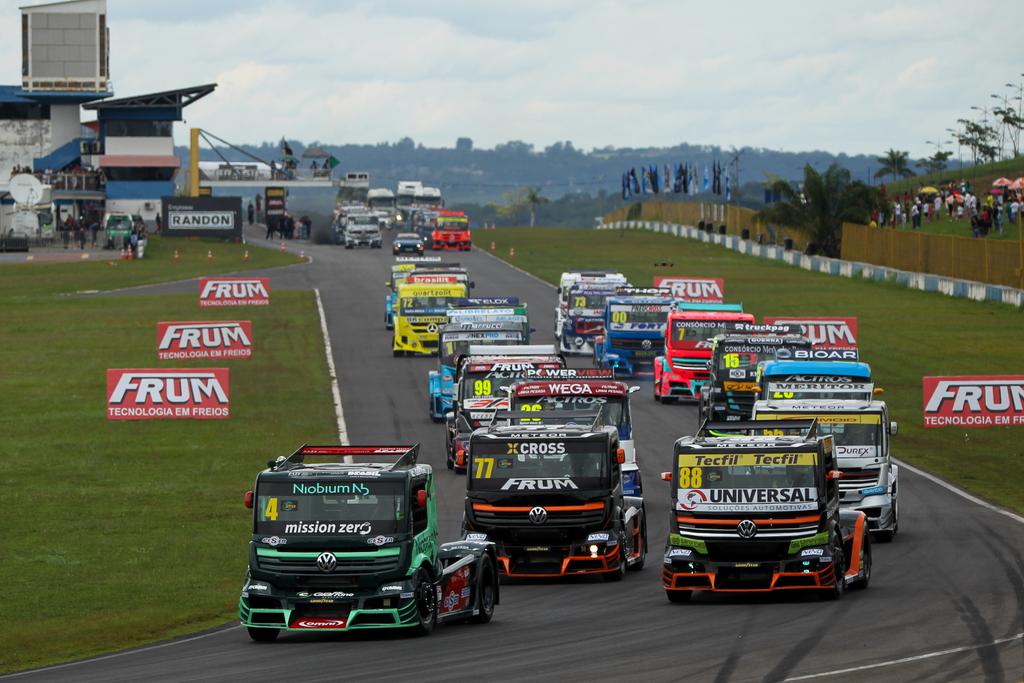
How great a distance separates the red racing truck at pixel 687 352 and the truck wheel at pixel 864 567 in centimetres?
2440

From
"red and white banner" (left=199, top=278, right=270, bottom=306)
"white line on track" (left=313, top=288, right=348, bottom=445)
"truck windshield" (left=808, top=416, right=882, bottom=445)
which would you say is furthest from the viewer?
"red and white banner" (left=199, top=278, right=270, bottom=306)

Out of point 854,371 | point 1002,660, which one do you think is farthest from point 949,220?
point 1002,660

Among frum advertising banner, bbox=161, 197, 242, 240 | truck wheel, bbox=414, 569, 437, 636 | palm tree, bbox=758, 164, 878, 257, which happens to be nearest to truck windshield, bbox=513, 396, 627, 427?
truck wheel, bbox=414, 569, 437, 636

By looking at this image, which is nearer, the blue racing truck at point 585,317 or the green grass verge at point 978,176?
the blue racing truck at point 585,317

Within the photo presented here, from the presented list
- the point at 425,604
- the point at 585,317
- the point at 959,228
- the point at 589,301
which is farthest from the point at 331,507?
the point at 959,228

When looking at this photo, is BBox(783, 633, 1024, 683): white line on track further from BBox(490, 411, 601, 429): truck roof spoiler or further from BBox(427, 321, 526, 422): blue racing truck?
BBox(427, 321, 526, 422): blue racing truck

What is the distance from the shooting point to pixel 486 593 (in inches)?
910

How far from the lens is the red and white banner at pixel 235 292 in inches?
3007

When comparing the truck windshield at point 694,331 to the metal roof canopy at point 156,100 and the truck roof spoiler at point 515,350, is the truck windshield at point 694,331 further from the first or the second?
the metal roof canopy at point 156,100

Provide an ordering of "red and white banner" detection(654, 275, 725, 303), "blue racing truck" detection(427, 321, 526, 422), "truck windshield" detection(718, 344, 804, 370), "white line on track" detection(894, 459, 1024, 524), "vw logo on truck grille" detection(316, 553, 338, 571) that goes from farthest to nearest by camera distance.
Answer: "red and white banner" detection(654, 275, 725, 303) < "blue racing truck" detection(427, 321, 526, 422) < "truck windshield" detection(718, 344, 804, 370) < "white line on track" detection(894, 459, 1024, 524) < "vw logo on truck grille" detection(316, 553, 338, 571)

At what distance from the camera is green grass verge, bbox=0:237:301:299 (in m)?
94.6

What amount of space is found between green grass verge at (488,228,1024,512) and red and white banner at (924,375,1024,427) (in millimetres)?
1008

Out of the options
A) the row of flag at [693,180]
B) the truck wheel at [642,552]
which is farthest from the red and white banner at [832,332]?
the row of flag at [693,180]

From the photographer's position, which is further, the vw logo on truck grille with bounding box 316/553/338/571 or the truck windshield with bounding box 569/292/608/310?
the truck windshield with bounding box 569/292/608/310
